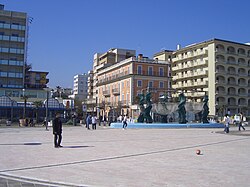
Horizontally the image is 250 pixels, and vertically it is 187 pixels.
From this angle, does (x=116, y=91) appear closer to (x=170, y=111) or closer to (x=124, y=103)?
(x=124, y=103)

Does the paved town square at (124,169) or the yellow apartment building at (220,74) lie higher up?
the yellow apartment building at (220,74)

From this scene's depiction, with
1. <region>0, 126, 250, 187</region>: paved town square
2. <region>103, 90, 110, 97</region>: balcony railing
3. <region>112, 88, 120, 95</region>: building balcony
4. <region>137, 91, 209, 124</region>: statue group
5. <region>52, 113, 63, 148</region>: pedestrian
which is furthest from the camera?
<region>103, 90, 110, 97</region>: balcony railing

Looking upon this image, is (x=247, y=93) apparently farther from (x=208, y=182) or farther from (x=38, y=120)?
(x=208, y=182)

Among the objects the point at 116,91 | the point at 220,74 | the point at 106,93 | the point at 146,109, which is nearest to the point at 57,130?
the point at 146,109

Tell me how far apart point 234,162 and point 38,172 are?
6.31m

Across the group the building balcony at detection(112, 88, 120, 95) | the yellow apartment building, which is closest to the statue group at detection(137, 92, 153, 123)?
the building balcony at detection(112, 88, 120, 95)

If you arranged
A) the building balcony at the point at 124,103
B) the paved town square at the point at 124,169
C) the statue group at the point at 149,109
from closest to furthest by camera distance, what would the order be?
the paved town square at the point at 124,169, the statue group at the point at 149,109, the building balcony at the point at 124,103

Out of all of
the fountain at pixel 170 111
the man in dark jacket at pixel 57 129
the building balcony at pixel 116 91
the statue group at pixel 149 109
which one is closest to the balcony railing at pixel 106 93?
the building balcony at pixel 116 91

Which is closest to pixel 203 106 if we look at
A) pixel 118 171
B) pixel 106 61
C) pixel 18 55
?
pixel 118 171

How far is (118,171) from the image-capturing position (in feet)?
28.1

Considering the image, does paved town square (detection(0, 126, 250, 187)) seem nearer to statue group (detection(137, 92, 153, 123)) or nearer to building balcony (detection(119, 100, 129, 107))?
statue group (detection(137, 92, 153, 123))

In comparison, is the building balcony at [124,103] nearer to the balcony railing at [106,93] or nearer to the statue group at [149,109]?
the balcony railing at [106,93]

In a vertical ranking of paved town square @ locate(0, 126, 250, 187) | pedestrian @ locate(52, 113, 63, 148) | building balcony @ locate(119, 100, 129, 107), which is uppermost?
building balcony @ locate(119, 100, 129, 107)

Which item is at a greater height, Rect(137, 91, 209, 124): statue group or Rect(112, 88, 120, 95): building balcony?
Rect(112, 88, 120, 95): building balcony
